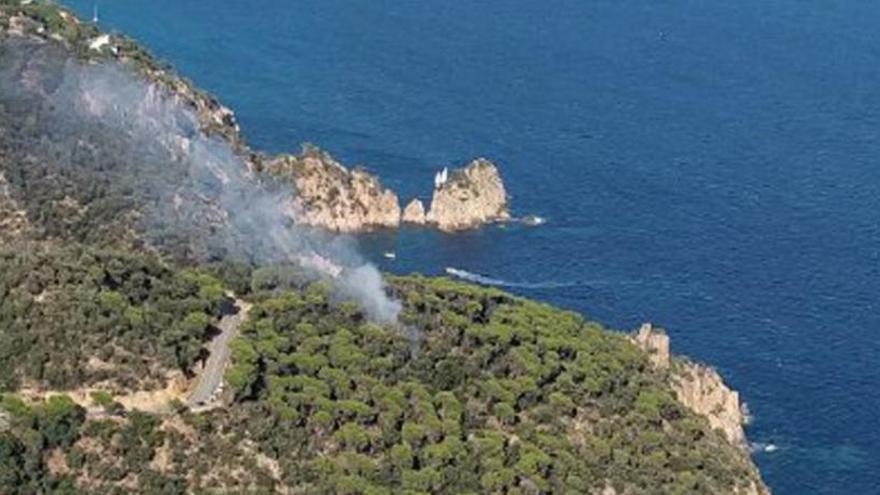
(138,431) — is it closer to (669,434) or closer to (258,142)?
(669,434)

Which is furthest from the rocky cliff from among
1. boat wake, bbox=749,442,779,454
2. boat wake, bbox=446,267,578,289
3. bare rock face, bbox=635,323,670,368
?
boat wake, bbox=749,442,779,454

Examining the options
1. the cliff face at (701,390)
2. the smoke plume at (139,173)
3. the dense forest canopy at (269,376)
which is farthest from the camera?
the cliff face at (701,390)

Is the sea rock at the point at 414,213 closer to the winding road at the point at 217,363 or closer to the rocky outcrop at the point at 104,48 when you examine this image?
the rocky outcrop at the point at 104,48

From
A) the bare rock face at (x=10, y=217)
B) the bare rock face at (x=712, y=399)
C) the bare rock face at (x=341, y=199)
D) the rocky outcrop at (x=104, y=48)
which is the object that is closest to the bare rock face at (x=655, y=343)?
the bare rock face at (x=712, y=399)

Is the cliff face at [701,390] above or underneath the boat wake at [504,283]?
underneath

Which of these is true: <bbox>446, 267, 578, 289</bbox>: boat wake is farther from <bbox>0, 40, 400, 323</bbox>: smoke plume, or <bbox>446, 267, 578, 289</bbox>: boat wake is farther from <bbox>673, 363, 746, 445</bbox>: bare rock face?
<bbox>673, 363, 746, 445</bbox>: bare rock face

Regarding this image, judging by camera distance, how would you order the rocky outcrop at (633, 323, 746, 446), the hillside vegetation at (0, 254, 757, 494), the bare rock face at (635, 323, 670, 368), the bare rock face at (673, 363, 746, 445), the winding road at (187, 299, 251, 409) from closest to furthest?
1. the hillside vegetation at (0, 254, 757, 494)
2. the winding road at (187, 299, 251, 409)
3. the bare rock face at (673, 363, 746, 445)
4. the rocky outcrop at (633, 323, 746, 446)
5. the bare rock face at (635, 323, 670, 368)

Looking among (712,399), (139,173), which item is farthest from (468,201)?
(139,173)
